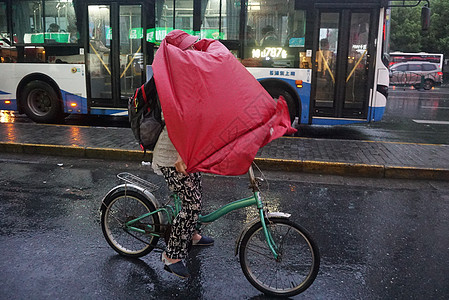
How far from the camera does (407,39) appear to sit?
40250mm

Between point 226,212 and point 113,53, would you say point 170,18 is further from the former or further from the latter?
point 226,212

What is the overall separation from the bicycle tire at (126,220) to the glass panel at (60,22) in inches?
287

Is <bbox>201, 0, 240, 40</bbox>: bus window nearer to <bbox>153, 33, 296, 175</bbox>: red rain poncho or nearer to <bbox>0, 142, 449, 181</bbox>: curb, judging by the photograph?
<bbox>0, 142, 449, 181</bbox>: curb

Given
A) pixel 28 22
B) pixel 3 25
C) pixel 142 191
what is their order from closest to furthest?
1. pixel 142 191
2. pixel 28 22
3. pixel 3 25

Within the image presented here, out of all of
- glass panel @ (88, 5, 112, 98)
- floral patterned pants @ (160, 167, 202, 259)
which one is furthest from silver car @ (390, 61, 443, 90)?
floral patterned pants @ (160, 167, 202, 259)

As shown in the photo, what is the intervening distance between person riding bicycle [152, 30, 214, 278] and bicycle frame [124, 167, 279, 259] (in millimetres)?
132

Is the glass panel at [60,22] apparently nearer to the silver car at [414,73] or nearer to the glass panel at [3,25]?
the glass panel at [3,25]

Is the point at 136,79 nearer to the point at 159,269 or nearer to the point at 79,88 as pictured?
the point at 79,88

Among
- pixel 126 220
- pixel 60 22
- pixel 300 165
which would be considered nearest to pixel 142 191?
pixel 126 220

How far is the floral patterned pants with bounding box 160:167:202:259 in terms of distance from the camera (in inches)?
126

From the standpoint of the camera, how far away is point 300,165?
6848 millimetres

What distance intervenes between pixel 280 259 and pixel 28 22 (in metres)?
9.36

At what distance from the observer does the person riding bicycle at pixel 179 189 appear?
3.01 meters

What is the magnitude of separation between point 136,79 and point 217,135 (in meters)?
7.54
